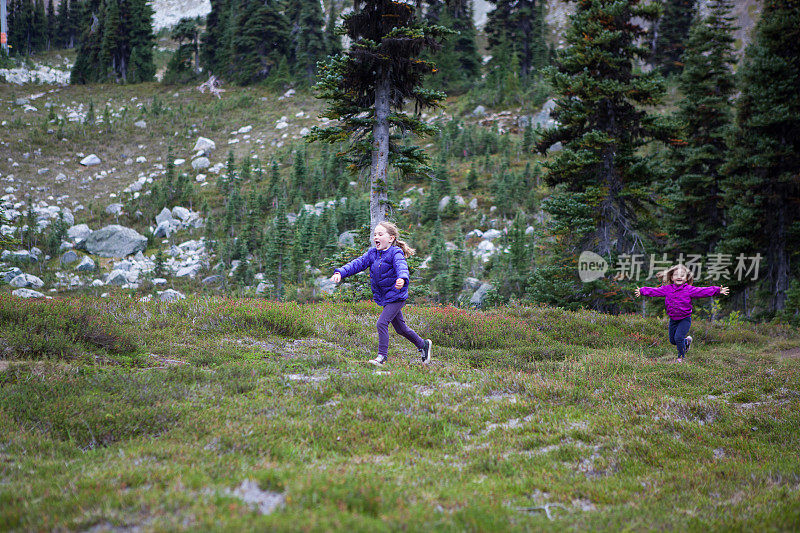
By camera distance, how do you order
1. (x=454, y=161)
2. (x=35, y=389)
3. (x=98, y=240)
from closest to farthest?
(x=35, y=389) → (x=98, y=240) → (x=454, y=161)

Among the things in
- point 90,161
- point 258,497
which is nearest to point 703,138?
point 258,497

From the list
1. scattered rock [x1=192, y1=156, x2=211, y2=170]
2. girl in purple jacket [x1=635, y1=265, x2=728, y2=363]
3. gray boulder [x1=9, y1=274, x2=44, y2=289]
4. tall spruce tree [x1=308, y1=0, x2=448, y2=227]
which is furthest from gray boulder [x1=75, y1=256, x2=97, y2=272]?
girl in purple jacket [x1=635, y1=265, x2=728, y2=363]

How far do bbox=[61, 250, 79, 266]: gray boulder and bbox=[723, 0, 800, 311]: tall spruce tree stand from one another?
123ft

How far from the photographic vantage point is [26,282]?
25422 millimetres

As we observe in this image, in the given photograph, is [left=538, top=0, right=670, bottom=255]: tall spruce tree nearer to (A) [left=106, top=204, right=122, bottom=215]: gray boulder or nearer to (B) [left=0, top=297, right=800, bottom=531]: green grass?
(B) [left=0, top=297, right=800, bottom=531]: green grass

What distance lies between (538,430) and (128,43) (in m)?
76.8

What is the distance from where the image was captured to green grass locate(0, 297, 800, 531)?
3.40 metres

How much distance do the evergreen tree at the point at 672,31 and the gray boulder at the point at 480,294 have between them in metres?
44.4

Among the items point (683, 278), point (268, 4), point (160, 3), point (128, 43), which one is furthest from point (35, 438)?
point (160, 3)

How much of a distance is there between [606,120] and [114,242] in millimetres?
32432

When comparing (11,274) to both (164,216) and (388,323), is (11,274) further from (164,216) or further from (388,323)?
(388,323)

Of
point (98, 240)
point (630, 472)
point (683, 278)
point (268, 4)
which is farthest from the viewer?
point (268, 4)

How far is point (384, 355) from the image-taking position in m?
8.05

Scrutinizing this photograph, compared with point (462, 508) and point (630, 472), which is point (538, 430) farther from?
point (462, 508)
